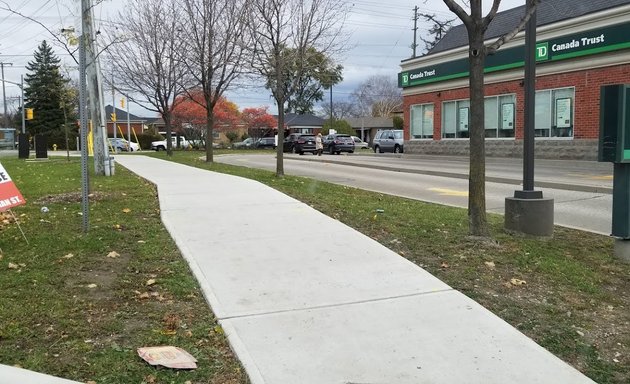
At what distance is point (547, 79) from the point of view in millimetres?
24469

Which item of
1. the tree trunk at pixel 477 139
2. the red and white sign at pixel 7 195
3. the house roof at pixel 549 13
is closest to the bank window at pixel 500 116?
the house roof at pixel 549 13

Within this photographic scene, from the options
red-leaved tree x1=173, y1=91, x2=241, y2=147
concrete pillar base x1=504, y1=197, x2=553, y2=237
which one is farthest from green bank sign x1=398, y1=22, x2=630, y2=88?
red-leaved tree x1=173, y1=91, x2=241, y2=147

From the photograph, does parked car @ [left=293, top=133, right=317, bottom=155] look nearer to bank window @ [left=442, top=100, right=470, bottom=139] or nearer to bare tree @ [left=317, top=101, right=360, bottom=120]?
bank window @ [left=442, top=100, right=470, bottom=139]

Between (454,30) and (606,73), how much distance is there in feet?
43.7

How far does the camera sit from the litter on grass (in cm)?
350

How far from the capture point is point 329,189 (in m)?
12.8

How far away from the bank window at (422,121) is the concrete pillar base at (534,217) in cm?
2564

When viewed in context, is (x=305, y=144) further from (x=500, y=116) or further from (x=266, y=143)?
(x=266, y=143)

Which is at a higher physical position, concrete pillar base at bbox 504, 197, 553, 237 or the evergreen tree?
the evergreen tree

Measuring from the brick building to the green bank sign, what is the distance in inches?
1.5

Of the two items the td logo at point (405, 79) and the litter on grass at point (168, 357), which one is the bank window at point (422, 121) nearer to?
the td logo at point (405, 79)

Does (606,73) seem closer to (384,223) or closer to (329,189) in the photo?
(329,189)

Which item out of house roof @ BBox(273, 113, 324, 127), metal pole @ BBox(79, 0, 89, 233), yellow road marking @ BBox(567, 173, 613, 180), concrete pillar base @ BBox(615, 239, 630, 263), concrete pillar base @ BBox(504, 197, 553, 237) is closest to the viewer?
concrete pillar base @ BBox(615, 239, 630, 263)

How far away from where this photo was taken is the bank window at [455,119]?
1174 inches
